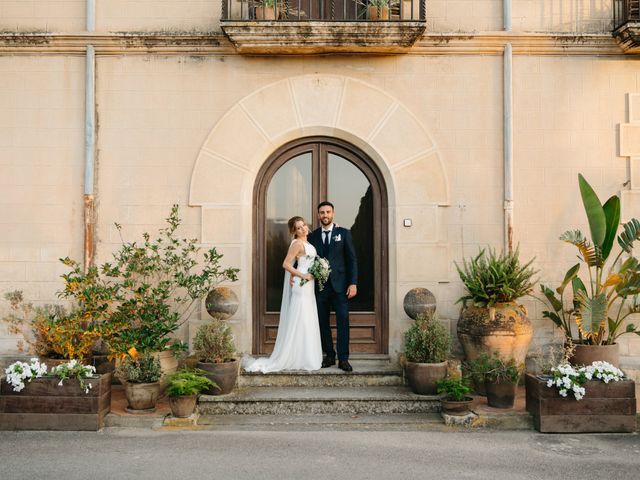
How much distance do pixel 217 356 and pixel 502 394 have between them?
3262 millimetres

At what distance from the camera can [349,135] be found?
8.78 metres

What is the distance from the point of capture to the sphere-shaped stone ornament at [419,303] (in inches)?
313

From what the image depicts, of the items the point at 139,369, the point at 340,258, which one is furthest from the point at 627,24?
the point at 139,369

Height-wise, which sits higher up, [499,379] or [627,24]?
[627,24]

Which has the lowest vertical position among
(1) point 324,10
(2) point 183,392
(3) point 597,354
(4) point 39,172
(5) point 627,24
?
(2) point 183,392

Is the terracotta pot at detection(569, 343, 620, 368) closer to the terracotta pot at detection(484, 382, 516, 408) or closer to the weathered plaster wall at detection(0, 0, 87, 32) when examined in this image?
the terracotta pot at detection(484, 382, 516, 408)

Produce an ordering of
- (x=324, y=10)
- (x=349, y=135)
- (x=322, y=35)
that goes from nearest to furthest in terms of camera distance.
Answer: (x=322, y=35) → (x=349, y=135) → (x=324, y=10)

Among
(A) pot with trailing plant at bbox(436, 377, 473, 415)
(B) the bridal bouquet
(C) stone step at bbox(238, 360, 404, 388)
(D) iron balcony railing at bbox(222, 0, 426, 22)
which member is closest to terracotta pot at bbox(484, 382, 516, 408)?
(A) pot with trailing plant at bbox(436, 377, 473, 415)

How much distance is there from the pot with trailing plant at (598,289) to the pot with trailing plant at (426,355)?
162 cm

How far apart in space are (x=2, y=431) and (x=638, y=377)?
7.69 meters

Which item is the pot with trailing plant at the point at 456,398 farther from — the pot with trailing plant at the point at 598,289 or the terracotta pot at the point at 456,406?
the pot with trailing plant at the point at 598,289

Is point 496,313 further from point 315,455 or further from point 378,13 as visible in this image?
point 378,13

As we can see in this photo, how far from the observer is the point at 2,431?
6672mm

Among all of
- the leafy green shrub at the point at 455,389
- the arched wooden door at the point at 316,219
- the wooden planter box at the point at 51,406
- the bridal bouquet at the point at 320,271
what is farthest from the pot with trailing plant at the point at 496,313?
the wooden planter box at the point at 51,406
